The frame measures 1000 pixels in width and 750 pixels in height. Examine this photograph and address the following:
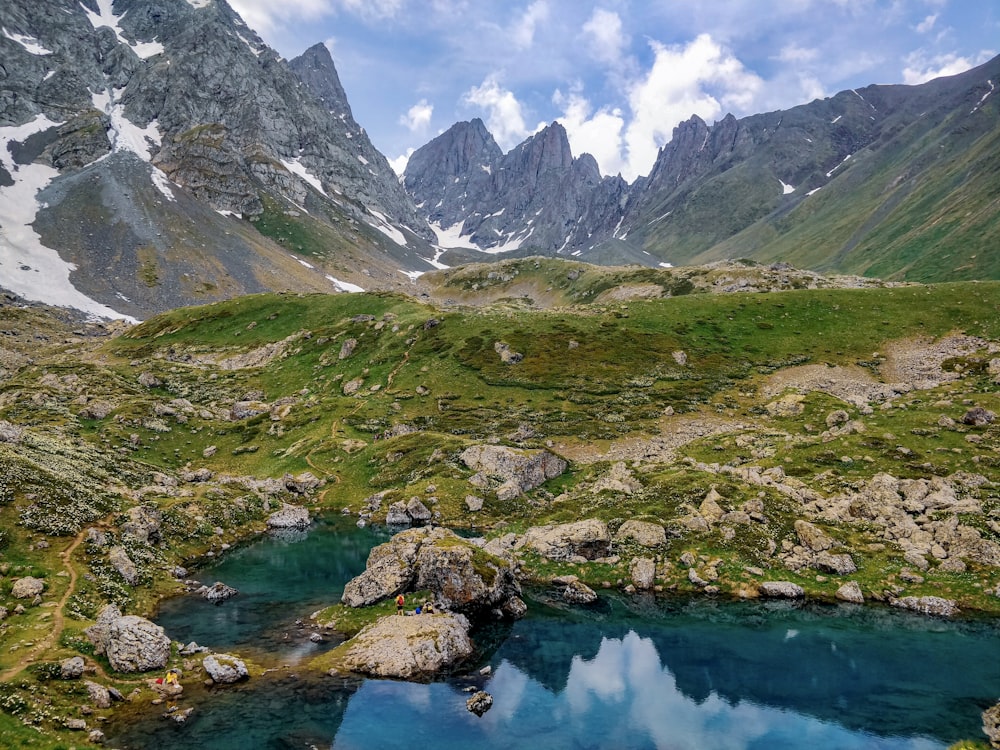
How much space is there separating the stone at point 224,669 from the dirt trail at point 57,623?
26.8 feet

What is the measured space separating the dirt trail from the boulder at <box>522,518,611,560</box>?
115ft

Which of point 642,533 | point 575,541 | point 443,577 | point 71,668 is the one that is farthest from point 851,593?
point 71,668

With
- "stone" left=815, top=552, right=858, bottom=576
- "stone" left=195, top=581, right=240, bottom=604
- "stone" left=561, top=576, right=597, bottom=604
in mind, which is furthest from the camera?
"stone" left=815, top=552, right=858, bottom=576

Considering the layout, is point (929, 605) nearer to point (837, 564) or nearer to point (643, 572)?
point (837, 564)

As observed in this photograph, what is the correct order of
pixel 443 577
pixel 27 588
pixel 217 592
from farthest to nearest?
pixel 217 592
pixel 443 577
pixel 27 588

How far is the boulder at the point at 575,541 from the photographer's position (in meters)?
50.7

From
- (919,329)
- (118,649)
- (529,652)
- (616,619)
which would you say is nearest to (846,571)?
(616,619)

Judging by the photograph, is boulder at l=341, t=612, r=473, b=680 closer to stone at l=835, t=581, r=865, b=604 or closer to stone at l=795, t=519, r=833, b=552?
stone at l=835, t=581, r=865, b=604

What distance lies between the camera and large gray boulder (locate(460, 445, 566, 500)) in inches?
2712

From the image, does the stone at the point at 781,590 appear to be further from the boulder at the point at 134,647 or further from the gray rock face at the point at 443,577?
the boulder at the point at 134,647

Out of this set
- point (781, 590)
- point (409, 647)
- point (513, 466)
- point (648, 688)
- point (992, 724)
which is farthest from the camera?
point (513, 466)

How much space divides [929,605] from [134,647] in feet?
174

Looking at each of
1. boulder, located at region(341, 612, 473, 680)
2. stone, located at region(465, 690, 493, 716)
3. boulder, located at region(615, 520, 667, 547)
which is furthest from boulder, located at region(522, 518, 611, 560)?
stone, located at region(465, 690, 493, 716)

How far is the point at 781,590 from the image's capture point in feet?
143
